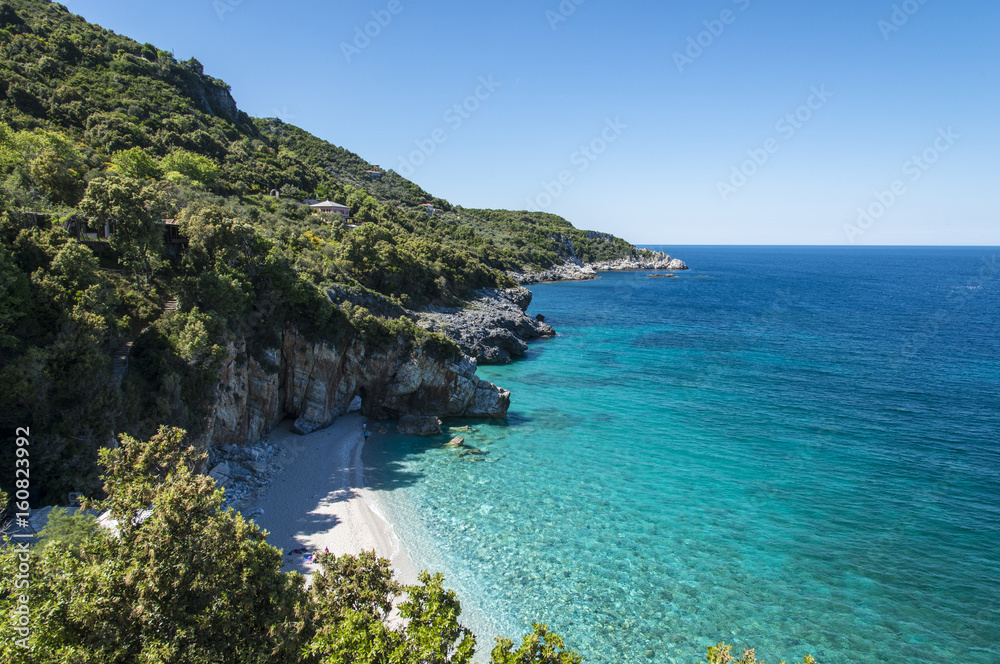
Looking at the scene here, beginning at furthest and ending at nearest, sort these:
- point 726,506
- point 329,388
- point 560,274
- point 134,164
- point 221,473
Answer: point 560,274
point 134,164
point 329,388
point 726,506
point 221,473

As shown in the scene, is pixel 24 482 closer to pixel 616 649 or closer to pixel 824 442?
pixel 616 649

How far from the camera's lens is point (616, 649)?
55.2ft

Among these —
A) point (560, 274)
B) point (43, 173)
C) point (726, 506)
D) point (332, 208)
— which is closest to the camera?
point (726, 506)

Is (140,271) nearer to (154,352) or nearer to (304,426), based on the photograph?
(154,352)

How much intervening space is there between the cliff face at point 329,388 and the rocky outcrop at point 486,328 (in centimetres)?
1074

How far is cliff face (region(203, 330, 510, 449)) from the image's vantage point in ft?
90.5

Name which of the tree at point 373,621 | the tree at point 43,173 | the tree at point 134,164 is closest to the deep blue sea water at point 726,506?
the tree at point 373,621

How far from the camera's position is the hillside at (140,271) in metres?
18.6

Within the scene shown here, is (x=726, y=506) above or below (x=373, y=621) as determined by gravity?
below

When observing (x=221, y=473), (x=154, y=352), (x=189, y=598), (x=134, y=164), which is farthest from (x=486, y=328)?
(x=189, y=598)

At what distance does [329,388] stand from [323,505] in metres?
11.1

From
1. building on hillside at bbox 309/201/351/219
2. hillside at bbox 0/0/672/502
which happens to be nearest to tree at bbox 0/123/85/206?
hillside at bbox 0/0/672/502

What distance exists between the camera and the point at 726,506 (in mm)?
25797

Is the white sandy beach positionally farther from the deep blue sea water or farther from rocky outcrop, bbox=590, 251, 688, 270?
rocky outcrop, bbox=590, 251, 688, 270
